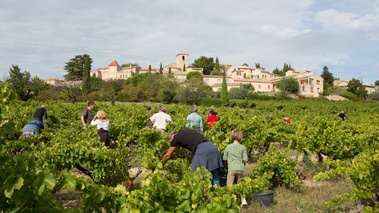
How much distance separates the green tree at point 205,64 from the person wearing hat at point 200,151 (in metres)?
88.3

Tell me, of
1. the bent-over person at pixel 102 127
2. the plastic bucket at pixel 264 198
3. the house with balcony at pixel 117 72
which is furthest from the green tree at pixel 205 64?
the plastic bucket at pixel 264 198

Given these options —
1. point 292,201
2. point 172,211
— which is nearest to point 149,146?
point 292,201

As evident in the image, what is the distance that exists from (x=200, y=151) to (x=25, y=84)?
40496mm

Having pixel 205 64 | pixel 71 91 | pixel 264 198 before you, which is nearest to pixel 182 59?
pixel 205 64

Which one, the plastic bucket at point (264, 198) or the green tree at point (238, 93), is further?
the green tree at point (238, 93)

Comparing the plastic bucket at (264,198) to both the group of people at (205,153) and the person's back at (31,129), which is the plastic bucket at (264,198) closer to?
the group of people at (205,153)

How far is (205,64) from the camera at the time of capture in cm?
9162

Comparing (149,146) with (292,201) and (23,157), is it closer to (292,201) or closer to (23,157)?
(292,201)

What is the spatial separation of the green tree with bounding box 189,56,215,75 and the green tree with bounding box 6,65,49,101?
193 feet

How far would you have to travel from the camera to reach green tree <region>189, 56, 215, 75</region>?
91625 mm

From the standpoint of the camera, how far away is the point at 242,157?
15.3 ft

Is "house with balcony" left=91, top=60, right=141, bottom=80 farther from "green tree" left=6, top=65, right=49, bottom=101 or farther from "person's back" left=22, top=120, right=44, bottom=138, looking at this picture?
"person's back" left=22, top=120, right=44, bottom=138

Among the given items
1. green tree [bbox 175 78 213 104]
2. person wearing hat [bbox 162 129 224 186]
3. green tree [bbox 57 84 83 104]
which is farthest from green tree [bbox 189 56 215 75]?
person wearing hat [bbox 162 129 224 186]

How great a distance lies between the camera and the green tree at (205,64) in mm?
91625
